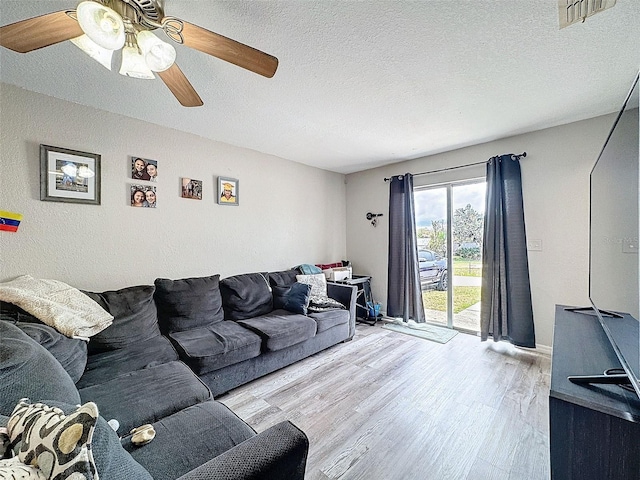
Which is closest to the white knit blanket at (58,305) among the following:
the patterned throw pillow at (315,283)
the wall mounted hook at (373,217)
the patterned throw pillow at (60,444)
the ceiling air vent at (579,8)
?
the patterned throw pillow at (60,444)

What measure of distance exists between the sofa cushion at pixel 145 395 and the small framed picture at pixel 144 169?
1.77 m

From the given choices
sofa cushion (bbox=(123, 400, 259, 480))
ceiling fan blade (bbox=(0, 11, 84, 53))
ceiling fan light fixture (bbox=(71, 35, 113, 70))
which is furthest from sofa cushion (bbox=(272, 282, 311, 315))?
ceiling fan blade (bbox=(0, 11, 84, 53))

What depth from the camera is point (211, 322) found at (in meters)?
2.51

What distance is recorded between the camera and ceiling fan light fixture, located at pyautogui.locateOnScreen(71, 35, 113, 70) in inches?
47.6

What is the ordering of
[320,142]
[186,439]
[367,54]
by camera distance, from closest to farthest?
[186,439], [367,54], [320,142]

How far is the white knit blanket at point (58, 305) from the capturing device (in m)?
1.58

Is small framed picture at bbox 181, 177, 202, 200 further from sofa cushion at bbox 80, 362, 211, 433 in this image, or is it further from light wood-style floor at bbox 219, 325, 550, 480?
light wood-style floor at bbox 219, 325, 550, 480

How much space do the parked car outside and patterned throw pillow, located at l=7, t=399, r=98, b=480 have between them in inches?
150

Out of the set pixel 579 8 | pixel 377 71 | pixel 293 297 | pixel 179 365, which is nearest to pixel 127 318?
pixel 179 365

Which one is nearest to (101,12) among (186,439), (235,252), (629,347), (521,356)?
(186,439)

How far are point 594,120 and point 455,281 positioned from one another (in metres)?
2.16

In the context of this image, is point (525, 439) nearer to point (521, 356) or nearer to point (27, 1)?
point (521, 356)

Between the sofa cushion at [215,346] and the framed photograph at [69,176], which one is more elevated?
the framed photograph at [69,176]

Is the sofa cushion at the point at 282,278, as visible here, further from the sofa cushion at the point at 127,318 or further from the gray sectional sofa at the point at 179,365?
the sofa cushion at the point at 127,318
